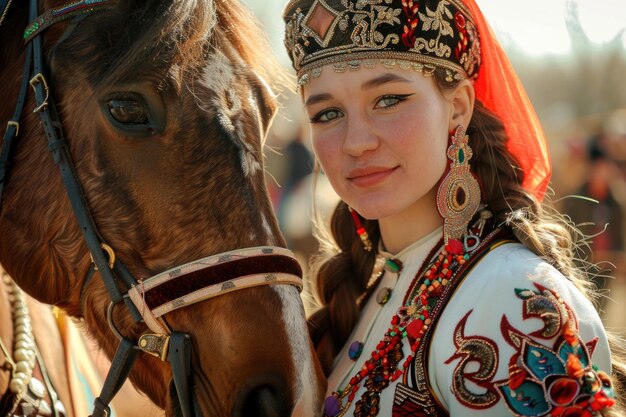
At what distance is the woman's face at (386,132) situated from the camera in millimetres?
2209

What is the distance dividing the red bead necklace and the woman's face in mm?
219

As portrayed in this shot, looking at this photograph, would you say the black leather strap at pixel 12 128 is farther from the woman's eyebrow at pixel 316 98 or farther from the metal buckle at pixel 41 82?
the woman's eyebrow at pixel 316 98

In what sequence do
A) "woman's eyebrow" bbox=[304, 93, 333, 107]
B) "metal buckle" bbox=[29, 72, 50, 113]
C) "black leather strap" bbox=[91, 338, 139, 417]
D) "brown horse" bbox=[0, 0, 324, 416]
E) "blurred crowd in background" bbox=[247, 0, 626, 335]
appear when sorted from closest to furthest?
"brown horse" bbox=[0, 0, 324, 416]
"black leather strap" bbox=[91, 338, 139, 417]
"metal buckle" bbox=[29, 72, 50, 113]
"woman's eyebrow" bbox=[304, 93, 333, 107]
"blurred crowd in background" bbox=[247, 0, 626, 335]

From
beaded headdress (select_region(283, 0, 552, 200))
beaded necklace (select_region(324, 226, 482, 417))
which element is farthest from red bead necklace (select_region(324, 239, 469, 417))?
beaded headdress (select_region(283, 0, 552, 200))

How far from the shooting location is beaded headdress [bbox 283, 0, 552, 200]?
225 centimetres

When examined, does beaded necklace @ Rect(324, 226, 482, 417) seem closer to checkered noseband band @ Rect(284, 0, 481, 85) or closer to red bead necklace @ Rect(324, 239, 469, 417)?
red bead necklace @ Rect(324, 239, 469, 417)

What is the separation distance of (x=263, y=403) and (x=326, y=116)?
3.13 ft

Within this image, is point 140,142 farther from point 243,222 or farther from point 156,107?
point 243,222

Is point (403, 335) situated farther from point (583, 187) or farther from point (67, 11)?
point (583, 187)

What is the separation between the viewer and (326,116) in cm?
240

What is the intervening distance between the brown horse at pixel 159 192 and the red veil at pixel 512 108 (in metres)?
0.76

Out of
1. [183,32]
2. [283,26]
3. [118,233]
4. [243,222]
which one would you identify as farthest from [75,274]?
[283,26]

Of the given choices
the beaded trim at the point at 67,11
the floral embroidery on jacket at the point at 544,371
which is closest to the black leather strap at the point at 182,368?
the floral embroidery on jacket at the point at 544,371

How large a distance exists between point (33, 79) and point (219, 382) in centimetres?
106
